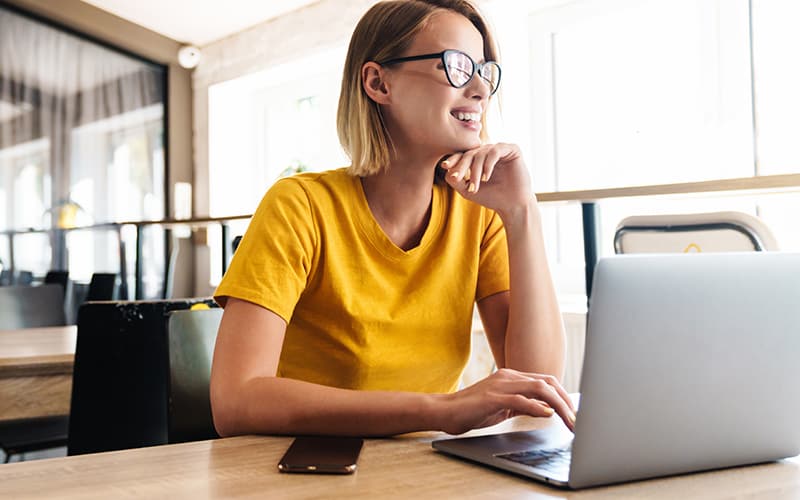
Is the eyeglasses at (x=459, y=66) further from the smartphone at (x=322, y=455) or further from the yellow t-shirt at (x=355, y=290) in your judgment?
the smartphone at (x=322, y=455)

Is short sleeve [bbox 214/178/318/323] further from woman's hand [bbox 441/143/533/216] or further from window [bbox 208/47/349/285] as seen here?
window [bbox 208/47/349/285]

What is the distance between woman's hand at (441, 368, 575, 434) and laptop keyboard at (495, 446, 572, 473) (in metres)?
0.07

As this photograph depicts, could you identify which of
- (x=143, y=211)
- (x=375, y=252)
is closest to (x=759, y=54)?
(x=375, y=252)

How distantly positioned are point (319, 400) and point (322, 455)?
0.19 metres

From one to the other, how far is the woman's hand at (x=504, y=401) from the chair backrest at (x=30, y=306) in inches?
89.2

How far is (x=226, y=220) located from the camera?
3.13 m

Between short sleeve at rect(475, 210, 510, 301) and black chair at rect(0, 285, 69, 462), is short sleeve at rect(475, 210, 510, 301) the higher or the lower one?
the higher one

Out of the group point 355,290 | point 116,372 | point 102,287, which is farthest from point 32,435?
point 355,290

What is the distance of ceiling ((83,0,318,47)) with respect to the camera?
5.96 m

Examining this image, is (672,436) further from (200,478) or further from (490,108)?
(490,108)

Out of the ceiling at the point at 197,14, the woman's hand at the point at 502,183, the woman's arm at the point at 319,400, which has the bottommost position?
the woman's arm at the point at 319,400

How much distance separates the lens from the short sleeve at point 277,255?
113cm

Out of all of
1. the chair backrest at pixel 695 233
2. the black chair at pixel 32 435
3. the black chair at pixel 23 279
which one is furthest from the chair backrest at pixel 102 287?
the black chair at pixel 23 279

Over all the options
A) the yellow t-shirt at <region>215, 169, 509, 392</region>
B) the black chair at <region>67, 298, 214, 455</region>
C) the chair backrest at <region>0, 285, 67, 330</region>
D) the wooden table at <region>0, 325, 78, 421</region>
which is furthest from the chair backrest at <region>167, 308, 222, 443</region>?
the chair backrest at <region>0, 285, 67, 330</region>
